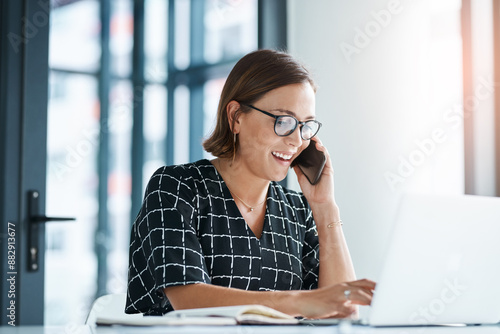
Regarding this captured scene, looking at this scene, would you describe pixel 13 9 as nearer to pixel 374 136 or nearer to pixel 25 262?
pixel 25 262

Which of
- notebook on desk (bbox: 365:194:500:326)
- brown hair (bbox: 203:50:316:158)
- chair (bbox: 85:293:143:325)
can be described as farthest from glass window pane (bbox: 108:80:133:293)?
notebook on desk (bbox: 365:194:500:326)

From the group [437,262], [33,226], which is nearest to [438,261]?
[437,262]

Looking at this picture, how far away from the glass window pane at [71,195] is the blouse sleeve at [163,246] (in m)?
1.18

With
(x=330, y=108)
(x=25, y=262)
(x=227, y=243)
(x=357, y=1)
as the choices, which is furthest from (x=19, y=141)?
(x=357, y=1)

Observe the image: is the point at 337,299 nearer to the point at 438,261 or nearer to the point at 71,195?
the point at 438,261

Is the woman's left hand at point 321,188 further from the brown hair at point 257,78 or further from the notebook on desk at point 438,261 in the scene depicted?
the notebook on desk at point 438,261

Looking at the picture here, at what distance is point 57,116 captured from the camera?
287cm

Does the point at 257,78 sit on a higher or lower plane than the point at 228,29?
lower

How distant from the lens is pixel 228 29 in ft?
11.6

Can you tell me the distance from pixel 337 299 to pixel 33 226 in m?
1.49

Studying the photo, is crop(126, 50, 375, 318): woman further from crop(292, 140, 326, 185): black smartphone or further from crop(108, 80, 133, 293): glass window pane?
crop(108, 80, 133, 293): glass window pane

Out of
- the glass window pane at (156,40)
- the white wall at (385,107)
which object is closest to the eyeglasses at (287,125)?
the white wall at (385,107)

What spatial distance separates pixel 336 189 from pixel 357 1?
35.8 inches

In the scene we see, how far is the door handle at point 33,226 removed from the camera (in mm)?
2299
